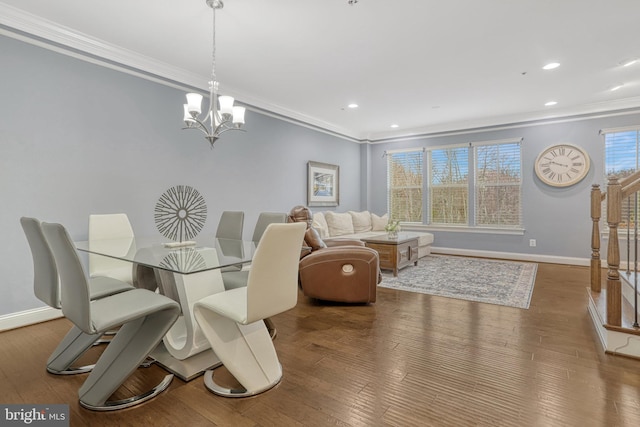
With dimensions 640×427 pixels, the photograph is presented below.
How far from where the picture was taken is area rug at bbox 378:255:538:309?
374 centimetres

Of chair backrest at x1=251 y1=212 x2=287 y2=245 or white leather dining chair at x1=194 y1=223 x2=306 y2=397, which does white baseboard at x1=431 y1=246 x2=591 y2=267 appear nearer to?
chair backrest at x1=251 y1=212 x2=287 y2=245

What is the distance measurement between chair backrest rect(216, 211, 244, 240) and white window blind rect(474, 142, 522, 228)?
4.87 metres

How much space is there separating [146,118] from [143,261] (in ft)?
7.68

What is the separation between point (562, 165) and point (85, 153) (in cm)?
689

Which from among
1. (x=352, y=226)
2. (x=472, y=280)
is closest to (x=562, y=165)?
(x=472, y=280)

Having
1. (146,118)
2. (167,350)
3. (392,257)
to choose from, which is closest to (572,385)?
(167,350)

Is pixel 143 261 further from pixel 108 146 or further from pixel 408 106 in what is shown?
pixel 408 106

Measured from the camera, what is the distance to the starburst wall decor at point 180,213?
3811mm

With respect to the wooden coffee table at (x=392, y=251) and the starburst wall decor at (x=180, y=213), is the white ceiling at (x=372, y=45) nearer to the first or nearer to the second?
the starburst wall decor at (x=180, y=213)

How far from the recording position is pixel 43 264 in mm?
1927

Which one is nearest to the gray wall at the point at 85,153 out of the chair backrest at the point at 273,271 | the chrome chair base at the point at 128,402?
the chrome chair base at the point at 128,402

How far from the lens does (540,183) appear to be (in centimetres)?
574

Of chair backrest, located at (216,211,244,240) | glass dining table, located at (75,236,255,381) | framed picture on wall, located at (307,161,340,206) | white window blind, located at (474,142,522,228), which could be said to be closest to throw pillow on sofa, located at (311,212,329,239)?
framed picture on wall, located at (307,161,340,206)

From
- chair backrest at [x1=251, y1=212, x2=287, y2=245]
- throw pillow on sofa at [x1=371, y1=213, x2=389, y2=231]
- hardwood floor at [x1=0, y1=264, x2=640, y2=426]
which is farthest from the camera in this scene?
throw pillow on sofa at [x1=371, y1=213, x2=389, y2=231]
